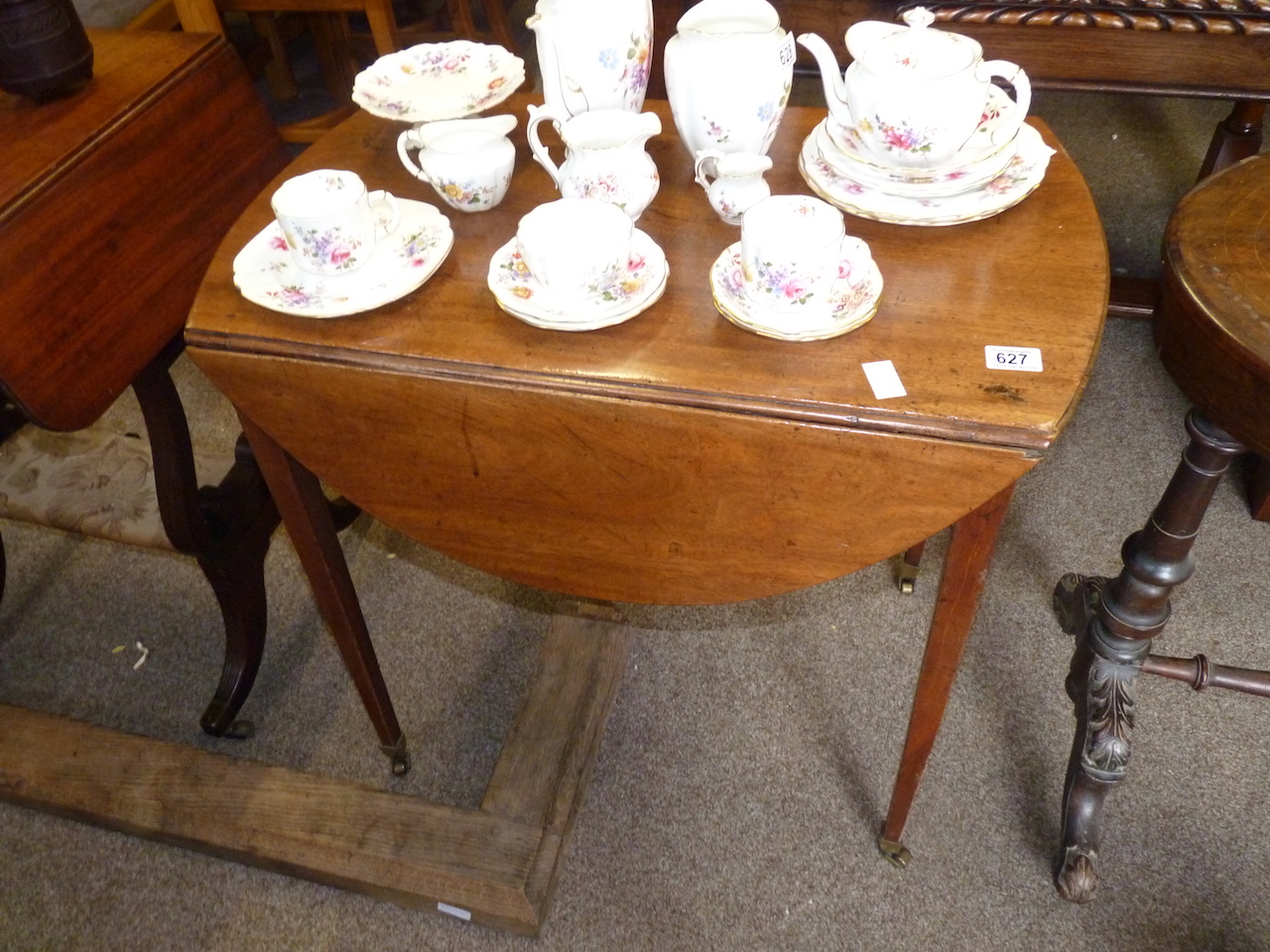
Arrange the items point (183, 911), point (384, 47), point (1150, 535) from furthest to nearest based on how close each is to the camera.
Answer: point (384, 47) → point (183, 911) → point (1150, 535)

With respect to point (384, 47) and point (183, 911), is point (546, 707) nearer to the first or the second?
point (183, 911)

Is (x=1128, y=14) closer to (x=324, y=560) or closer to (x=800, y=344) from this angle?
(x=800, y=344)

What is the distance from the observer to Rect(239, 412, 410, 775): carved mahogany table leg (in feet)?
3.37

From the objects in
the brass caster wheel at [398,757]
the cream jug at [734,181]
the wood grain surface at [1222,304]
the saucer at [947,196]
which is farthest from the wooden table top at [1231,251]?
the brass caster wheel at [398,757]

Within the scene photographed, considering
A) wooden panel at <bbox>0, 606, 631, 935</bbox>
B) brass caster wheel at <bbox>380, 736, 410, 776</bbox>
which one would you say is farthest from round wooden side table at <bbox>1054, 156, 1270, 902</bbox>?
brass caster wheel at <bbox>380, 736, 410, 776</bbox>

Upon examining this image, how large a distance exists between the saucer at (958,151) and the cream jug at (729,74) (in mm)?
76

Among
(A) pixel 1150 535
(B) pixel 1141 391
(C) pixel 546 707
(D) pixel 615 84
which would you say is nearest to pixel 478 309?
(D) pixel 615 84

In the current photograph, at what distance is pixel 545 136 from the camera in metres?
1.15

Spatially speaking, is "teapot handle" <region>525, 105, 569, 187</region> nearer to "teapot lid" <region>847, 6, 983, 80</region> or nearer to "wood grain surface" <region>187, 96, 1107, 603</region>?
"wood grain surface" <region>187, 96, 1107, 603</region>

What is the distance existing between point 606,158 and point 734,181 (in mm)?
121

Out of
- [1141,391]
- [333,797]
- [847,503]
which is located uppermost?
[847,503]

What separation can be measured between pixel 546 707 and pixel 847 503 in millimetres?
671

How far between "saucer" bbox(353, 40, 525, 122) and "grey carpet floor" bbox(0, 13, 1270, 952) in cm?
78

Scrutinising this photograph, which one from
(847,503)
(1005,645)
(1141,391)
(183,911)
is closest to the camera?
(847,503)
